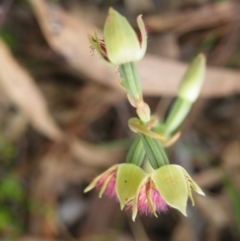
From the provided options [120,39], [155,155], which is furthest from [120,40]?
[155,155]

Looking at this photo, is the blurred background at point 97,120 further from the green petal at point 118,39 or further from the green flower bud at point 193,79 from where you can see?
the green petal at point 118,39

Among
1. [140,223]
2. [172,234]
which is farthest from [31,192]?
[172,234]

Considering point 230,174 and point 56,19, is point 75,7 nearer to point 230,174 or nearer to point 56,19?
point 56,19

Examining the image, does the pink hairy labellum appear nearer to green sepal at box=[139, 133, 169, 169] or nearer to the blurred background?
green sepal at box=[139, 133, 169, 169]

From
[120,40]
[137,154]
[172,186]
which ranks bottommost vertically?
[172,186]

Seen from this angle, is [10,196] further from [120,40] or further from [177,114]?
[120,40]

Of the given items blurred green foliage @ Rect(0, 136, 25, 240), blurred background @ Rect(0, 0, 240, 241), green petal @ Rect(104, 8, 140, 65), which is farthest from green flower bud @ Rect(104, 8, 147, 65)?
blurred green foliage @ Rect(0, 136, 25, 240)

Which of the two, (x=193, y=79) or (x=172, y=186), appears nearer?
(x=172, y=186)
